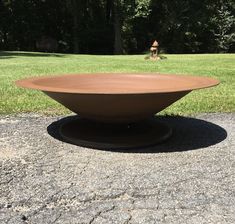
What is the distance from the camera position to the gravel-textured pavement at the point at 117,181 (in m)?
3.37

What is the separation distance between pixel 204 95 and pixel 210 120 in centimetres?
226

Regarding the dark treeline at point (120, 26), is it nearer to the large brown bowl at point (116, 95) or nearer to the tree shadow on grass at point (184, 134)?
the tree shadow on grass at point (184, 134)

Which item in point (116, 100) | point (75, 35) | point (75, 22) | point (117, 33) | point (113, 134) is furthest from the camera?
point (75, 22)

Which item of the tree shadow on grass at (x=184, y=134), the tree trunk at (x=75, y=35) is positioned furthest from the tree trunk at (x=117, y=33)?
the tree shadow on grass at (x=184, y=134)

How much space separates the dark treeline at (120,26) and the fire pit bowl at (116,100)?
25904mm

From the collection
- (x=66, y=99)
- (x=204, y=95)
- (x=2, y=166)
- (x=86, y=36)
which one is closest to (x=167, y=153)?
(x=66, y=99)

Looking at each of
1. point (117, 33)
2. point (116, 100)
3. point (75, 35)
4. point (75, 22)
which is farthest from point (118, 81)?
point (75, 22)

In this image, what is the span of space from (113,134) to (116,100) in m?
0.80

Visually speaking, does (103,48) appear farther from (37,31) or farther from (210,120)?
(210,120)

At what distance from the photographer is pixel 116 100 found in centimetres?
475

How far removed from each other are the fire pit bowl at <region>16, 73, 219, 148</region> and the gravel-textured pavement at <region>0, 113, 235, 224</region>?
255mm

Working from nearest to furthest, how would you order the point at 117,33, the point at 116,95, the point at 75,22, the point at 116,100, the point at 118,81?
the point at 116,95
the point at 116,100
the point at 118,81
the point at 117,33
the point at 75,22

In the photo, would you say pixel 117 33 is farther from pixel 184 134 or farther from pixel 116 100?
pixel 116 100

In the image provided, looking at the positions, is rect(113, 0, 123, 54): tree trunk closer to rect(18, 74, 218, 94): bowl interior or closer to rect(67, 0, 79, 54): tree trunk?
rect(67, 0, 79, 54): tree trunk
